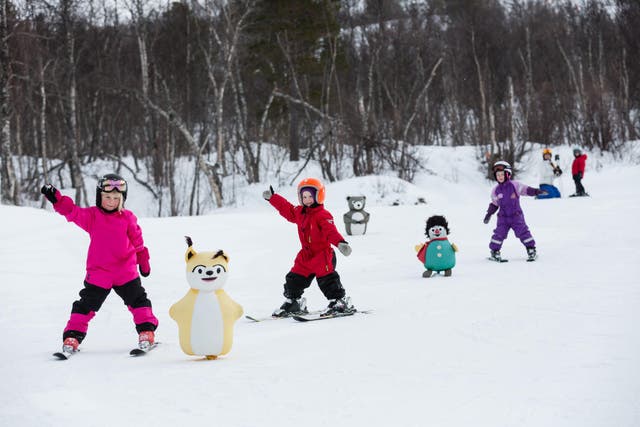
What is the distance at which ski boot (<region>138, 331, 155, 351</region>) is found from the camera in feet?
15.9

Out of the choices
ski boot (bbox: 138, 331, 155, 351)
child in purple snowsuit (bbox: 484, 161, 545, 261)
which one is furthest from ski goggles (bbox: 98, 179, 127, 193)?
child in purple snowsuit (bbox: 484, 161, 545, 261)

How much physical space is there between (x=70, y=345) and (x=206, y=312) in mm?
1093

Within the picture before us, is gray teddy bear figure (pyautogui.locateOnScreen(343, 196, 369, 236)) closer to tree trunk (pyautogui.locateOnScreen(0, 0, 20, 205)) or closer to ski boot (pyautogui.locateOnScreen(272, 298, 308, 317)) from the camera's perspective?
ski boot (pyautogui.locateOnScreen(272, 298, 308, 317))

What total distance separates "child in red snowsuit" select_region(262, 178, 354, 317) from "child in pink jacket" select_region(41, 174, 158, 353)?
56.9 inches

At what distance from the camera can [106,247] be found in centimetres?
501

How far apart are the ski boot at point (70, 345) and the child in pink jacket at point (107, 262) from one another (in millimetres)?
29

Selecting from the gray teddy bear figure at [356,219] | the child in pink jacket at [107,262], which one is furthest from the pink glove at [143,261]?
the gray teddy bear figure at [356,219]

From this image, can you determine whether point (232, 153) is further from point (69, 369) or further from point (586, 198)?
point (69, 369)

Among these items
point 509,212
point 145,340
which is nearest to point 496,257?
point 509,212

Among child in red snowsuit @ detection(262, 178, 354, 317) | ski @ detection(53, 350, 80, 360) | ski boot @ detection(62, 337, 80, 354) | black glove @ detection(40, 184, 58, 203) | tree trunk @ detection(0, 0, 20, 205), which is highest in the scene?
tree trunk @ detection(0, 0, 20, 205)

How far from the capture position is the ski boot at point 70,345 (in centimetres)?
478

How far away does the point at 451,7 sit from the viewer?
34531 millimetres

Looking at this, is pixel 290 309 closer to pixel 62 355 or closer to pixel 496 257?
pixel 62 355

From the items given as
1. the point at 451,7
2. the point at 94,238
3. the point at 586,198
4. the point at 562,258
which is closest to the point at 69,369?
the point at 94,238
